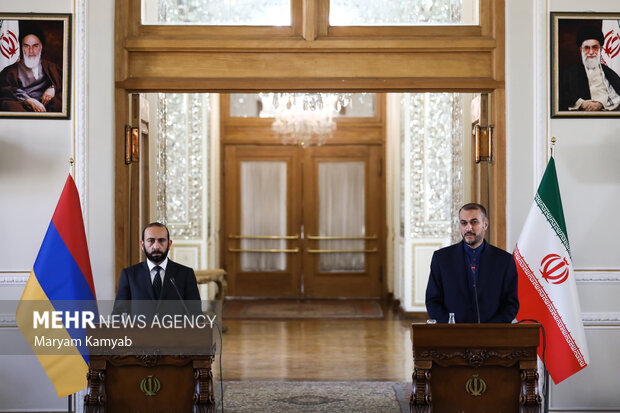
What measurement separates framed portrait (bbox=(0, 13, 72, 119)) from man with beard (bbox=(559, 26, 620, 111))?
3337 mm

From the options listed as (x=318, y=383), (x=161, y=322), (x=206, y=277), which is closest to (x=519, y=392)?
(x=161, y=322)

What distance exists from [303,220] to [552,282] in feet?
23.5

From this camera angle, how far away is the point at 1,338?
5.35m

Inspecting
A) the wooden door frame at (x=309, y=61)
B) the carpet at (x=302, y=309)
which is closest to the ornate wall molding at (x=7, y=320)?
the wooden door frame at (x=309, y=61)

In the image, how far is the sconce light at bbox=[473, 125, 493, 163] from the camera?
550 cm

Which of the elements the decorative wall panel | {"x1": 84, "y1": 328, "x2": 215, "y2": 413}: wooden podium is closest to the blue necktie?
{"x1": 84, "y1": 328, "x2": 215, "y2": 413}: wooden podium

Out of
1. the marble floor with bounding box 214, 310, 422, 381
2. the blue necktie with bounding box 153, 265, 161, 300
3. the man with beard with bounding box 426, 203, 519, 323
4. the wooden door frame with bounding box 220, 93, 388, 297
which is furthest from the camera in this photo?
the wooden door frame with bounding box 220, 93, 388, 297

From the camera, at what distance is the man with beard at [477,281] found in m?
4.35

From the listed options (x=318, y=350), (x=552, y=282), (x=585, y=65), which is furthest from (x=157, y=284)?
(x=318, y=350)

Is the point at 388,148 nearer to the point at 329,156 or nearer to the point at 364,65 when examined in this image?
the point at 329,156

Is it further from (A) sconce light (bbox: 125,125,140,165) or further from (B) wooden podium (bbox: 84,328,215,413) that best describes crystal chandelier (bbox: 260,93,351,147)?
(B) wooden podium (bbox: 84,328,215,413)

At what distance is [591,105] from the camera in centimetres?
537

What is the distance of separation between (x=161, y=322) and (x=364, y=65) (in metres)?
2.25

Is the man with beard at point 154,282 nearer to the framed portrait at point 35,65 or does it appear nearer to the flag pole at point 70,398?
the flag pole at point 70,398
